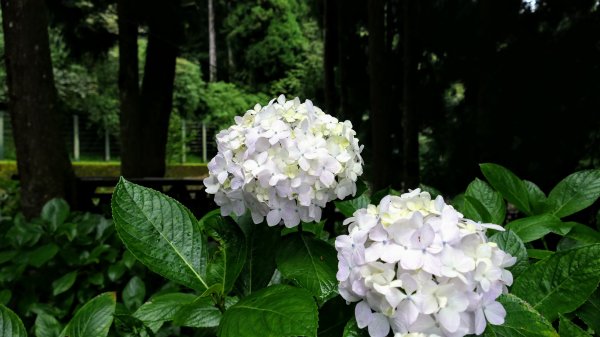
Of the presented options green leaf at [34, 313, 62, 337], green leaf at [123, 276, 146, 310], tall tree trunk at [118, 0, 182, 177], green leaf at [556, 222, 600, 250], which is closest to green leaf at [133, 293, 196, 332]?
green leaf at [34, 313, 62, 337]

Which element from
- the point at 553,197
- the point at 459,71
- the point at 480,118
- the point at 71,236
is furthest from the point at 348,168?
the point at 459,71

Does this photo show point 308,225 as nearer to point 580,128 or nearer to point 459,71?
point 580,128

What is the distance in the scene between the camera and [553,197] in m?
1.22

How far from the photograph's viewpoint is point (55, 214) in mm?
2379

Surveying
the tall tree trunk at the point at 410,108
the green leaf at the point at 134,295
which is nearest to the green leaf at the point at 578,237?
the green leaf at the point at 134,295

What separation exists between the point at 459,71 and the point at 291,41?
1787 centimetres

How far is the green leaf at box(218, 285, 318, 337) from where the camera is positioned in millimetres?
672

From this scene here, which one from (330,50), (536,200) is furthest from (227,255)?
(330,50)

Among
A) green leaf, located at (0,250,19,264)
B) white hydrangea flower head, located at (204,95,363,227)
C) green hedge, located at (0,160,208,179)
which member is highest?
white hydrangea flower head, located at (204,95,363,227)

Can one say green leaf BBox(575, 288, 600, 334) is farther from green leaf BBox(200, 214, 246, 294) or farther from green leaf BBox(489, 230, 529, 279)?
green leaf BBox(200, 214, 246, 294)

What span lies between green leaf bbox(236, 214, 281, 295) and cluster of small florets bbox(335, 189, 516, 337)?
0.29 m

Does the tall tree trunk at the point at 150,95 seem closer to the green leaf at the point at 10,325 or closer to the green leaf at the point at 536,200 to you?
the green leaf at the point at 536,200

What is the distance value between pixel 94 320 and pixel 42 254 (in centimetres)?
132

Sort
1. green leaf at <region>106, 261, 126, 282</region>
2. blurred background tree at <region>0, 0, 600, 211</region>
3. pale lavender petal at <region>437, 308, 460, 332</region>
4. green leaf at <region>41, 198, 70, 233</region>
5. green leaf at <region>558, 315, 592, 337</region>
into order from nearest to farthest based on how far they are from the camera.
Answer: pale lavender petal at <region>437, 308, 460, 332</region>, green leaf at <region>558, 315, 592, 337</region>, green leaf at <region>106, 261, 126, 282</region>, green leaf at <region>41, 198, 70, 233</region>, blurred background tree at <region>0, 0, 600, 211</region>
